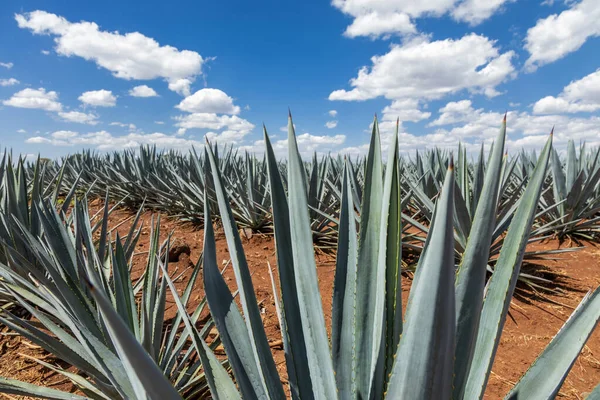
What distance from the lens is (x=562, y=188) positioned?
380cm

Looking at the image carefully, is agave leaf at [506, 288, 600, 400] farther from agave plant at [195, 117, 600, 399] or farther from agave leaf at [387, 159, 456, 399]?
agave leaf at [387, 159, 456, 399]

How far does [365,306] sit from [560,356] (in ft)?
1.15

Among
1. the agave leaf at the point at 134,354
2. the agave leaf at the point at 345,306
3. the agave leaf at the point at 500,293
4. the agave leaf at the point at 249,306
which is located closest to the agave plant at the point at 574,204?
the agave leaf at the point at 500,293

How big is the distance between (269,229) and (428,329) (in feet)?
11.5

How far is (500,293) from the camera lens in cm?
72

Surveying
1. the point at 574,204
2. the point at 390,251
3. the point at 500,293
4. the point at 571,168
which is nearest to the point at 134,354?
the point at 390,251

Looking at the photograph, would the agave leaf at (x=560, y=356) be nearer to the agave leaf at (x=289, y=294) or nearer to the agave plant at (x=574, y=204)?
the agave leaf at (x=289, y=294)

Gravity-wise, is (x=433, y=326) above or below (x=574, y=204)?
above

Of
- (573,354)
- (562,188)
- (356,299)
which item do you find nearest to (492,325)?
(573,354)

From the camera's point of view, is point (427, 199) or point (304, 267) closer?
point (304, 267)

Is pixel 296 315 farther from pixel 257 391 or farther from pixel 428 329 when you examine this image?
pixel 428 329

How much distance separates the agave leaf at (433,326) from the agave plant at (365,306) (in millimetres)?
16

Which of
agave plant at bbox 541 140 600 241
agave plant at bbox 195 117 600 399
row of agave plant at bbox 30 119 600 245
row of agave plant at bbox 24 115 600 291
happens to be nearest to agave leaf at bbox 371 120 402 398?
agave plant at bbox 195 117 600 399

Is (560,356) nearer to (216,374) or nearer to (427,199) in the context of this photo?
(216,374)
